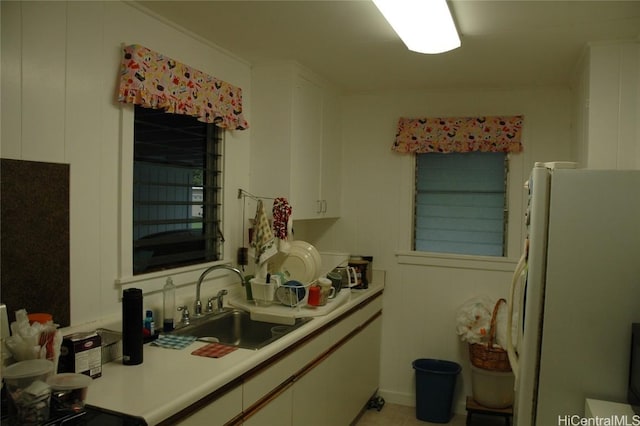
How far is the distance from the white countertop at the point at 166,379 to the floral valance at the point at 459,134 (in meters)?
2.02

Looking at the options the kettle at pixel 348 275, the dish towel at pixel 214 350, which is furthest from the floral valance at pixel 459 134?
the dish towel at pixel 214 350

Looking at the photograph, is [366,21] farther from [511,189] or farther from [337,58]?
[511,189]

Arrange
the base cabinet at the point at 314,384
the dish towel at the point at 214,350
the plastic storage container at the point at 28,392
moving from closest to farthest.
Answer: the plastic storage container at the point at 28,392
the base cabinet at the point at 314,384
the dish towel at the point at 214,350

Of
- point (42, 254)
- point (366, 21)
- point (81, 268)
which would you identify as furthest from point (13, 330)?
point (366, 21)

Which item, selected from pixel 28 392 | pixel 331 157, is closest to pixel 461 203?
pixel 331 157

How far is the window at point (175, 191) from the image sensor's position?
93.2 inches

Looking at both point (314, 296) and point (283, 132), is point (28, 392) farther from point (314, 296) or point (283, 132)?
point (283, 132)

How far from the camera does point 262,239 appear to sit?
2.82 metres

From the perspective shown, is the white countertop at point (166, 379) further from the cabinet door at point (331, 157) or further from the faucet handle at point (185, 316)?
the cabinet door at point (331, 157)

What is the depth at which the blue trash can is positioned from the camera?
3506mm

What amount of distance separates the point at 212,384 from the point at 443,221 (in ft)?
8.33

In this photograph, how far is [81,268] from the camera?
6.59ft

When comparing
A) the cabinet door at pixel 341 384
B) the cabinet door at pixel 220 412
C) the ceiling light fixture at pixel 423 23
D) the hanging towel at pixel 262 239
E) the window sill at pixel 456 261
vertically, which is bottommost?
the cabinet door at pixel 341 384
